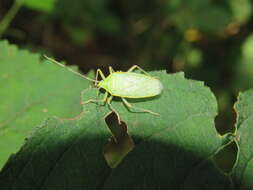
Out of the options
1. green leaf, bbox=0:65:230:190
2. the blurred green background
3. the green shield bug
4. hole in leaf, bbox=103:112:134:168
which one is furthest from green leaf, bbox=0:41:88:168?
the blurred green background

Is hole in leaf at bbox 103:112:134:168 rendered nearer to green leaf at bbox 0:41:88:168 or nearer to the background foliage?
green leaf at bbox 0:41:88:168

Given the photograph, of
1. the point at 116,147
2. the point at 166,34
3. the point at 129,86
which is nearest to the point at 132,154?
the point at 129,86

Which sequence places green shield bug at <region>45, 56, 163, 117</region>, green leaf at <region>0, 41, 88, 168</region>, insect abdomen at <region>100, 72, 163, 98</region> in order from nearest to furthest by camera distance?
green shield bug at <region>45, 56, 163, 117</region>
green leaf at <region>0, 41, 88, 168</region>
insect abdomen at <region>100, 72, 163, 98</region>

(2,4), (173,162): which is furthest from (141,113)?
(2,4)

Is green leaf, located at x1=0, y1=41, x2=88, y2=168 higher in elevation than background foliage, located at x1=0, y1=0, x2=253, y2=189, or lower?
lower

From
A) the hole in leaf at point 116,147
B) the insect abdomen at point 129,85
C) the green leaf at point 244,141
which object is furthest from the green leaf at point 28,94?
the green leaf at point 244,141

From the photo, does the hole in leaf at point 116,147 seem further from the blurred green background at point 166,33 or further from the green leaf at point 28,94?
the blurred green background at point 166,33
